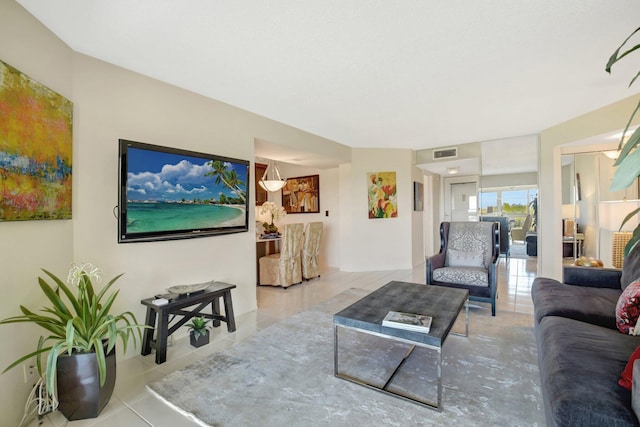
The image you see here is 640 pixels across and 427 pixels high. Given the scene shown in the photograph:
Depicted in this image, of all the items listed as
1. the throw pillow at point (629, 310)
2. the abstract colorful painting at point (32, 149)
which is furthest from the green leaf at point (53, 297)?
the throw pillow at point (629, 310)

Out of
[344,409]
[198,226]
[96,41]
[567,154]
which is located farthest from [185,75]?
[567,154]

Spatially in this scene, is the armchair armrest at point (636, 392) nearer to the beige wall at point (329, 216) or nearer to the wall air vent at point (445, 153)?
the wall air vent at point (445, 153)

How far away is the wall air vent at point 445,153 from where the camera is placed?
5469mm

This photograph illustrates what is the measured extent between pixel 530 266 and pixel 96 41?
7.33 meters

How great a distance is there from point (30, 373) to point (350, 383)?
1974 mm

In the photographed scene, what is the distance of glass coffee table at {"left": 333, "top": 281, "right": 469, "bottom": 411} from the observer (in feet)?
5.64

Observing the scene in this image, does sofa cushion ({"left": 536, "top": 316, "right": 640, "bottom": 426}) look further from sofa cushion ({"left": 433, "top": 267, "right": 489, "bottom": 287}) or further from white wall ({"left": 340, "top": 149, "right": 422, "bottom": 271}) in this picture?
white wall ({"left": 340, "top": 149, "right": 422, "bottom": 271})

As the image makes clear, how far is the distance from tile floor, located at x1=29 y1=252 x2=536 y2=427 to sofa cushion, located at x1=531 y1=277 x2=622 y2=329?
0.94 m

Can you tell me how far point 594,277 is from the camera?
2.64m

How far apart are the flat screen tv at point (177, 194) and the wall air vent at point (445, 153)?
13.0 feet

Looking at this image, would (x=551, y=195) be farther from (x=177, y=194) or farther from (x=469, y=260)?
(x=177, y=194)

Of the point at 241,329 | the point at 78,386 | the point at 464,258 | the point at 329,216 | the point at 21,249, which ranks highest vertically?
the point at 329,216

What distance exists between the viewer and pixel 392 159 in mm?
5719

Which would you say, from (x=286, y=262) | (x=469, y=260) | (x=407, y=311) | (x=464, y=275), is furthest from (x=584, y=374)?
(x=286, y=262)
